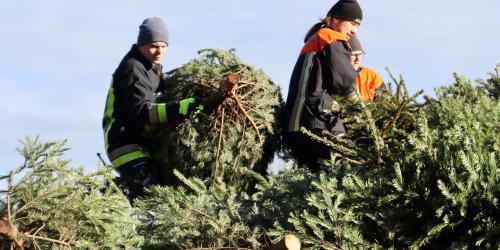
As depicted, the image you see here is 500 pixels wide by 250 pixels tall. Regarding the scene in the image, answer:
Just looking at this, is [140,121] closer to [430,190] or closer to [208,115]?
[208,115]

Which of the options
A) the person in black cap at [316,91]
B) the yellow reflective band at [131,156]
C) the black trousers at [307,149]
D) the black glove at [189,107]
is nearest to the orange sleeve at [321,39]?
the person in black cap at [316,91]

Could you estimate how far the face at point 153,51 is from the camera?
752 cm

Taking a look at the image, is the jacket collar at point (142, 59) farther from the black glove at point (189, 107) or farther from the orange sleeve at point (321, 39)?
the orange sleeve at point (321, 39)

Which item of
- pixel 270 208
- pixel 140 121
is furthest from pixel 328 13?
pixel 270 208

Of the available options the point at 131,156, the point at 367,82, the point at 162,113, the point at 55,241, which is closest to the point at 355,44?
the point at 367,82

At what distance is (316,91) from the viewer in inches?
276

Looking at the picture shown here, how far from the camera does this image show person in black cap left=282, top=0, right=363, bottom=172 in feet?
22.8

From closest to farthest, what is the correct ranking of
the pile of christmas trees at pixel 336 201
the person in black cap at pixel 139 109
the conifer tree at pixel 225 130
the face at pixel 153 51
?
1. the pile of christmas trees at pixel 336 201
2. the conifer tree at pixel 225 130
3. the person in black cap at pixel 139 109
4. the face at pixel 153 51

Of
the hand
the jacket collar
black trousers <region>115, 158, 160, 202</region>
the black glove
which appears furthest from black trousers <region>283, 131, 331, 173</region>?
the jacket collar

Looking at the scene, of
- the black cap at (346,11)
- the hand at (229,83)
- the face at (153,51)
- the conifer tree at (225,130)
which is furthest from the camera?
the face at (153,51)

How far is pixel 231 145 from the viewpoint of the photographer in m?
6.95

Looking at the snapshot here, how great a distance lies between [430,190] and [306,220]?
0.62m

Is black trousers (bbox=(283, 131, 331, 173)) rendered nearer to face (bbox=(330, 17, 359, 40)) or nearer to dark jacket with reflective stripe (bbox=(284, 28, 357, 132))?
dark jacket with reflective stripe (bbox=(284, 28, 357, 132))

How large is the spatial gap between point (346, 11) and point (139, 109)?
1.66m
